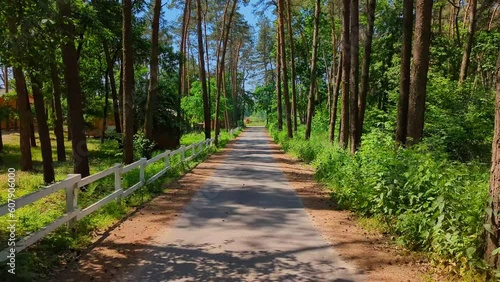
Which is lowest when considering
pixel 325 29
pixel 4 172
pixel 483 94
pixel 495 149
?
pixel 4 172

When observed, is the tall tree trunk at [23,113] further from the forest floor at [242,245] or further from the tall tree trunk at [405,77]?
the tall tree trunk at [405,77]

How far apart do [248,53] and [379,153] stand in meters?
59.4

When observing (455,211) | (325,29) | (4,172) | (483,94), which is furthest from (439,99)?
(325,29)

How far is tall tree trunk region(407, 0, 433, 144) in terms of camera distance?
30.7 ft

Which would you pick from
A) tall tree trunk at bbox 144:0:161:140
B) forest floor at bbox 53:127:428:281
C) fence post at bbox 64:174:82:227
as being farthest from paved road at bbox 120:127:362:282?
tall tree trunk at bbox 144:0:161:140

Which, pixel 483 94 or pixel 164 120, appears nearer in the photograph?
pixel 483 94

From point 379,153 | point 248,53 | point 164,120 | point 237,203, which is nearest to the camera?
point 379,153

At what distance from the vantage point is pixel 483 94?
17.2 m

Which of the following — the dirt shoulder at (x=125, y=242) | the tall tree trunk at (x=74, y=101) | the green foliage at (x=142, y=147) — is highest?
the tall tree trunk at (x=74, y=101)

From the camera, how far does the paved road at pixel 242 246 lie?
5109mm

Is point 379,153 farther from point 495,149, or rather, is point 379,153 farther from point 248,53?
point 248,53

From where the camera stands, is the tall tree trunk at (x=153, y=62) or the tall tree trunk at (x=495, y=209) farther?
the tall tree trunk at (x=153, y=62)

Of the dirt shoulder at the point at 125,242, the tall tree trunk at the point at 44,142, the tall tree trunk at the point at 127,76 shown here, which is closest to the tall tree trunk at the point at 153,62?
the tall tree trunk at the point at 127,76

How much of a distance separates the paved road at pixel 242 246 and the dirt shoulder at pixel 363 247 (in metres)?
0.21
